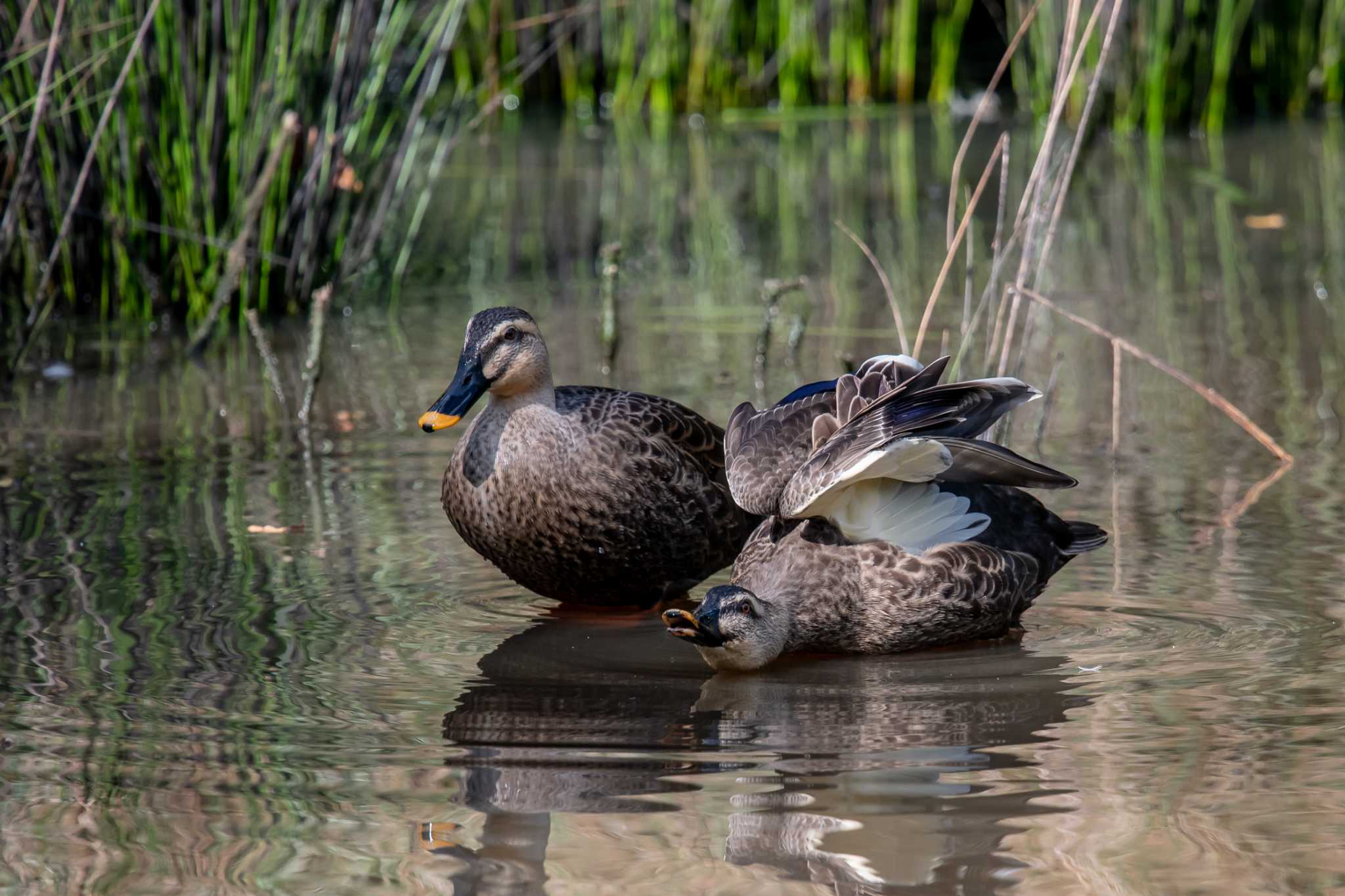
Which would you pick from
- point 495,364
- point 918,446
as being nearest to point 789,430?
point 918,446

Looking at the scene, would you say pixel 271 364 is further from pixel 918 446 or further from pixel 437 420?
pixel 918 446

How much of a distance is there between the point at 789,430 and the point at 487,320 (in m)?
0.87

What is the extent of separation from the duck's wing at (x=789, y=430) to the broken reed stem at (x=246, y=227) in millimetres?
3018

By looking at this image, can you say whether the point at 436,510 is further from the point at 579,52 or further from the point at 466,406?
the point at 579,52

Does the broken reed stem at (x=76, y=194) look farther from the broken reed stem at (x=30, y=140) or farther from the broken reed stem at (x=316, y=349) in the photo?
the broken reed stem at (x=316, y=349)

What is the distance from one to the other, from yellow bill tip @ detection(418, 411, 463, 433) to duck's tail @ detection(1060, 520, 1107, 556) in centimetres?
165

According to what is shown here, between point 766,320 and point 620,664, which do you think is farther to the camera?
point 766,320

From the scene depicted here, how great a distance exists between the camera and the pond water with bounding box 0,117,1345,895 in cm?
357

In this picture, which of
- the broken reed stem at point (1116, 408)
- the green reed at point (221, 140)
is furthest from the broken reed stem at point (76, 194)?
the broken reed stem at point (1116, 408)

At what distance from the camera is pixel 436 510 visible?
6.03 meters

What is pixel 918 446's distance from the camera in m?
4.52

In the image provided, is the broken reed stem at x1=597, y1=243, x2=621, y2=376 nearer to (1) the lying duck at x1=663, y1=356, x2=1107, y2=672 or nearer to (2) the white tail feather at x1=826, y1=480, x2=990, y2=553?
(1) the lying duck at x1=663, y1=356, x2=1107, y2=672

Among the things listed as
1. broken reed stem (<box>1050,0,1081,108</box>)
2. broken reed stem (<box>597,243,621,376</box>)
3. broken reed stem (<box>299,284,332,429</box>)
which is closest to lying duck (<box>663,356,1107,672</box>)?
broken reed stem (<box>1050,0,1081,108</box>)

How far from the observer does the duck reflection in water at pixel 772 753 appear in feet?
11.6
